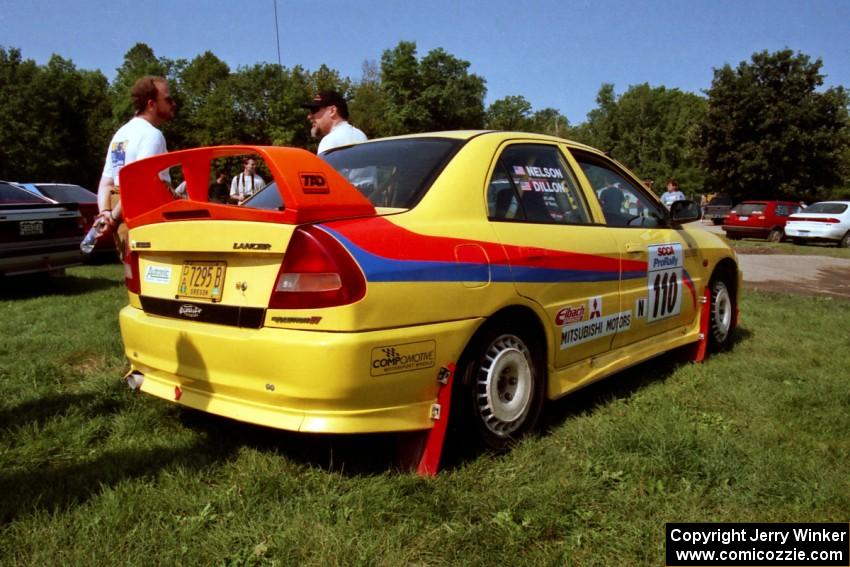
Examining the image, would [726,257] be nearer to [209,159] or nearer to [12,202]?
Result: [209,159]

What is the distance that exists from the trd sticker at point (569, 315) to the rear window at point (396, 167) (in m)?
0.94

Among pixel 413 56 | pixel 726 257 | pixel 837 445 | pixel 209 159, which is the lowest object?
pixel 837 445

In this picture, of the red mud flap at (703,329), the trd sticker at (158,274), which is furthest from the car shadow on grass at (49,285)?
the red mud flap at (703,329)

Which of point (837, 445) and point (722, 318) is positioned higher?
point (722, 318)

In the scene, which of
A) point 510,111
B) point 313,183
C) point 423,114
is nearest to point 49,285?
point 313,183

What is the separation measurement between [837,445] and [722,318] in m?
2.04

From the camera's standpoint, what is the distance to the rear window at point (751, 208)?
20.4 m

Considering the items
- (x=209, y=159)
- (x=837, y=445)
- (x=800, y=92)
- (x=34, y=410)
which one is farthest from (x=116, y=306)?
(x=800, y=92)

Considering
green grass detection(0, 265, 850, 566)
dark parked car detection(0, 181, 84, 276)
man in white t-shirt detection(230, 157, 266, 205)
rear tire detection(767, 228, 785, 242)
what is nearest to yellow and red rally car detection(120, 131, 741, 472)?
green grass detection(0, 265, 850, 566)

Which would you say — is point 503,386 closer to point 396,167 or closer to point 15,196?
point 396,167

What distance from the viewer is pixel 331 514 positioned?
224cm

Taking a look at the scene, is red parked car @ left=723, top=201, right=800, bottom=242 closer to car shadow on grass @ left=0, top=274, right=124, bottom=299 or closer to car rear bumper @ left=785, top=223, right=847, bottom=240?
car rear bumper @ left=785, top=223, right=847, bottom=240

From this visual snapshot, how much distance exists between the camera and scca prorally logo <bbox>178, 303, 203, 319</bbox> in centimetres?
260

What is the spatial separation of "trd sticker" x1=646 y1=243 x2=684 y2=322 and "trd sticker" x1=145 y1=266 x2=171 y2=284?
2.74 m
